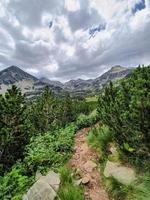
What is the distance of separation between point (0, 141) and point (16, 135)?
2003 mm

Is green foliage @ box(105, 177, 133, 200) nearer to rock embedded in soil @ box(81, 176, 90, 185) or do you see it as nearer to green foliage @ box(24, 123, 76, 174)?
rock embedded in soil @ box(81, 176, 90, 185)

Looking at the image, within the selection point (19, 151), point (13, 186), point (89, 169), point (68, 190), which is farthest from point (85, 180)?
point (19, 151)

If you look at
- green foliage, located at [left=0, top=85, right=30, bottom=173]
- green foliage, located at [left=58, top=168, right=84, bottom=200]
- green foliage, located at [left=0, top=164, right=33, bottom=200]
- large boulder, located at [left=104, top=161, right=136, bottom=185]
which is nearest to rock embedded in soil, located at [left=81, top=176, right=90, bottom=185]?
green foliage, located at [left=58, top=168, right=84, bottom=200]

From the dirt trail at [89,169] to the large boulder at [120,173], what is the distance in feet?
1.90

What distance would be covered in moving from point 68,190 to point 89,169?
2.99m

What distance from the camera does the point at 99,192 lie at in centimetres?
948

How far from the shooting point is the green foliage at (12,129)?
13.9 m

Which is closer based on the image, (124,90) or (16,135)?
(124,90)

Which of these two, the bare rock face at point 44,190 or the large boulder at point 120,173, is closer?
the bare rock face at point 44,190

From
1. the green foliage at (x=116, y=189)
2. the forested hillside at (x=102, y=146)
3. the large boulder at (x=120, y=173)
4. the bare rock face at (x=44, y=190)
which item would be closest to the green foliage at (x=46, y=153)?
the forested hillside at (x=102, y=146)

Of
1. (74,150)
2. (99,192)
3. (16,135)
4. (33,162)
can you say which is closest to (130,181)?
(99,192)

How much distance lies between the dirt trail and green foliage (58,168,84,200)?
0.57m

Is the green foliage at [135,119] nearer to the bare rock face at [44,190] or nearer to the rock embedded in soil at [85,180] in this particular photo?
the rock embedded in soil at [85,180]

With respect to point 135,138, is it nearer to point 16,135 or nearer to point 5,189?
point 5,189
